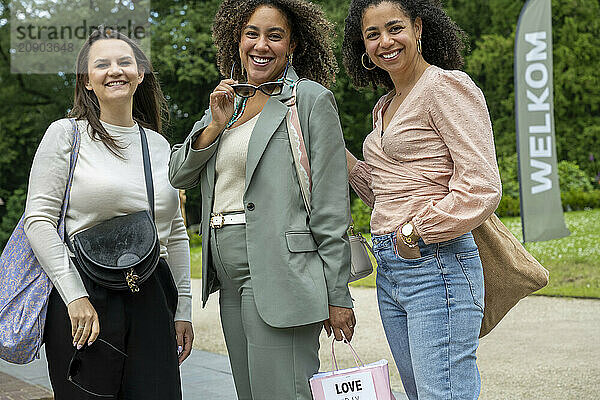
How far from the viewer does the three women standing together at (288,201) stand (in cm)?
242

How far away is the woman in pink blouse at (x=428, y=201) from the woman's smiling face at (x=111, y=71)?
92 centimetres

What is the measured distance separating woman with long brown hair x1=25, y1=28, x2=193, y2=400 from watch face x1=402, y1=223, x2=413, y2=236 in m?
0.93

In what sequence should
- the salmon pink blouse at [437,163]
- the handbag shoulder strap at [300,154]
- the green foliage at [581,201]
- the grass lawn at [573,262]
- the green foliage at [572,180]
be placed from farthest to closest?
the green foliage at [572,180] → the green foliage at [581,201] → the grass lawn at [573,262] → the handbag shoulder strap at [300,154] → the salmon pink blouse at [437,163]

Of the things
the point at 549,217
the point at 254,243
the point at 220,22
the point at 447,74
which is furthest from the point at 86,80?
the point at 549,217

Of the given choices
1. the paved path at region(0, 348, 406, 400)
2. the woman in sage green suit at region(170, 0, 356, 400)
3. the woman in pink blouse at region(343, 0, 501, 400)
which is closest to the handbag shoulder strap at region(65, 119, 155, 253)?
the woman in sage green suit at region(170, 0, 356, 400)

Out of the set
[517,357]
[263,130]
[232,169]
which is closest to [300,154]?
[263,130]

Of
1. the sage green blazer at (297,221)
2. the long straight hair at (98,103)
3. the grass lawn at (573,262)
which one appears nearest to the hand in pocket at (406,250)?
the sage green blazer at (297,221)

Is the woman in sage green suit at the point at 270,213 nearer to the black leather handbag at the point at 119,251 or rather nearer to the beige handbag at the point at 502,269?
the black leather handbag at the point at 119,251

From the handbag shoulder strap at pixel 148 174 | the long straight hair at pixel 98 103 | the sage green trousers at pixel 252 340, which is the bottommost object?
the sage green trousers at pixel 252 340

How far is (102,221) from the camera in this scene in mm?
2623

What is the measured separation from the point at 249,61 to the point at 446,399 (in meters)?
1.36

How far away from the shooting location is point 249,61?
2619mm

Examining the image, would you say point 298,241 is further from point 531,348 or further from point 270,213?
point 531,348

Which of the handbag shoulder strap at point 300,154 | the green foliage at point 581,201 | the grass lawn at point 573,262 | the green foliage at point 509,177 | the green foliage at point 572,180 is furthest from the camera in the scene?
the green foliage at point 572,180
